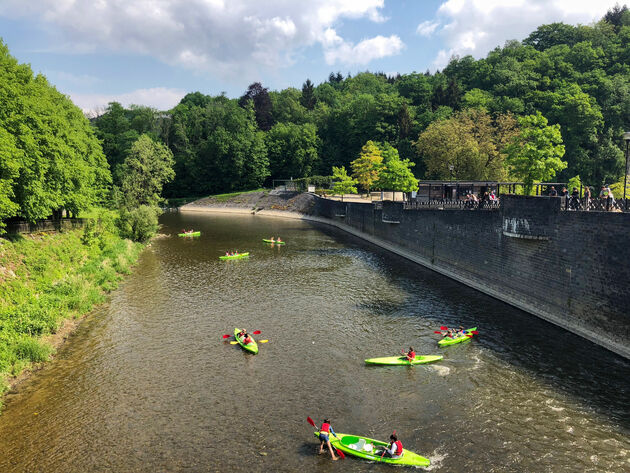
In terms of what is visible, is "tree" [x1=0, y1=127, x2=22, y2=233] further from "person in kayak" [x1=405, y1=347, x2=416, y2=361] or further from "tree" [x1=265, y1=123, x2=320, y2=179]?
"tree" [x1=265, y1=123, x2=320, y2=179]

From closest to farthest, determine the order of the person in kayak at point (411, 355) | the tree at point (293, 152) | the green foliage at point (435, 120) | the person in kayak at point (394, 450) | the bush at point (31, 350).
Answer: the person in kayak at point (394, 450) < the bush at point (31, 350) < the person in kayak at point (411, 355) < the green foliage at point (435, 120) < the tree at point (293, 152)

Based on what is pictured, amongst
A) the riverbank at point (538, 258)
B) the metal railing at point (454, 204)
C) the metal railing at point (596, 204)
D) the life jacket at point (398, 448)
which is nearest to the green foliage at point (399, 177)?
the metal railing at point (454, 204)

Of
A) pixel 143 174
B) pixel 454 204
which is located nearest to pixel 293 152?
pixel 143 174

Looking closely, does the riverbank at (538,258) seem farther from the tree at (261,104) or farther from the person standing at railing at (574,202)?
the tree at (261,104)

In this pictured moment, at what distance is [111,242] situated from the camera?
46.6 meters

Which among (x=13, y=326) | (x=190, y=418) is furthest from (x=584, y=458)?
(x=13, y=326)

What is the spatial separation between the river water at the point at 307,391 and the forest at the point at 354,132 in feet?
42.1

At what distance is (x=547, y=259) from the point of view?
2630 centimetres

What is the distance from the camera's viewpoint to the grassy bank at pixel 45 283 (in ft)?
69.1

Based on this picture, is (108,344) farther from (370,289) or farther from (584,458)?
(584,458)

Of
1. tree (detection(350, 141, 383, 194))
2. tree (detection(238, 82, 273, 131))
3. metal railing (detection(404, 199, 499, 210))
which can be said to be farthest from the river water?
tree (detection(238, 82, 273, 131))

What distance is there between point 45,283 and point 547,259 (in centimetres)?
3297

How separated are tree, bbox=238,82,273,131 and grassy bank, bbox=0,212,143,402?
105 meters

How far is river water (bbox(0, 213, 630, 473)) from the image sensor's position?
49.4 feet
